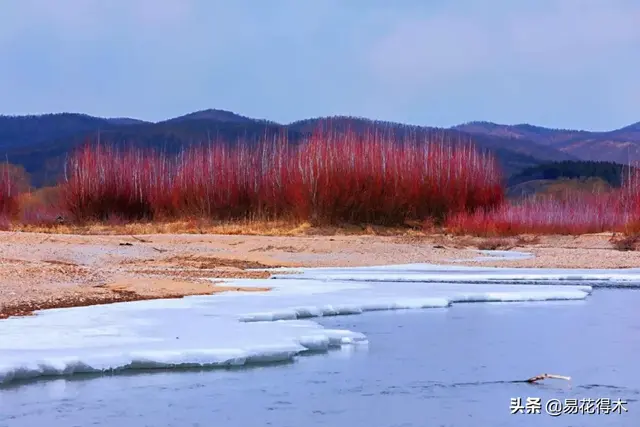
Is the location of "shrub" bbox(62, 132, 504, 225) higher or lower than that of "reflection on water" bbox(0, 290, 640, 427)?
higher

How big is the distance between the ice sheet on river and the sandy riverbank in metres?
1.03

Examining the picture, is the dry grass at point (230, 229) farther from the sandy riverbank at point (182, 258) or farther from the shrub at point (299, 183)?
the sandy riverbank at point (182, 258)

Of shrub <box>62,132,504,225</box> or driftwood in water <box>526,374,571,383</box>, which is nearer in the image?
driftwood in water <box>526,374,571,383</box>

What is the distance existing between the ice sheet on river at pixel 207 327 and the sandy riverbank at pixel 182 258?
103cm

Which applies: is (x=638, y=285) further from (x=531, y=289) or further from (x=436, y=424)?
(x=436, y=424)

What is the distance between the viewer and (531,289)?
14789 mm

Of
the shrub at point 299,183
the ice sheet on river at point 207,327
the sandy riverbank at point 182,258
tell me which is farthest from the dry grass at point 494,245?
the ice sheet on river at point 207,327

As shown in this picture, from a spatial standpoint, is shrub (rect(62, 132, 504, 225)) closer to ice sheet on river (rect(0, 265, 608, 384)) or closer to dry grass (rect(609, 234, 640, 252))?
dry grass (rect(609, 234, 640, 252))

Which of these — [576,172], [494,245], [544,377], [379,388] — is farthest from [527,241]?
[576,172]

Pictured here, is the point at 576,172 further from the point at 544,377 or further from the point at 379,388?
the point at 379,388

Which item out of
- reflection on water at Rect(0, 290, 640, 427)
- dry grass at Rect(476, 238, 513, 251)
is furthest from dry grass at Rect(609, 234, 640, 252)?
reflection on water at Rect(0, 290, 640, 427)

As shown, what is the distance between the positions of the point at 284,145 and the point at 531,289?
23.5m

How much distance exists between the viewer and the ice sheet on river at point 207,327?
25.8ft

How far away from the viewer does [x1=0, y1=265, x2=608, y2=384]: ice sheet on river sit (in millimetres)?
7879
